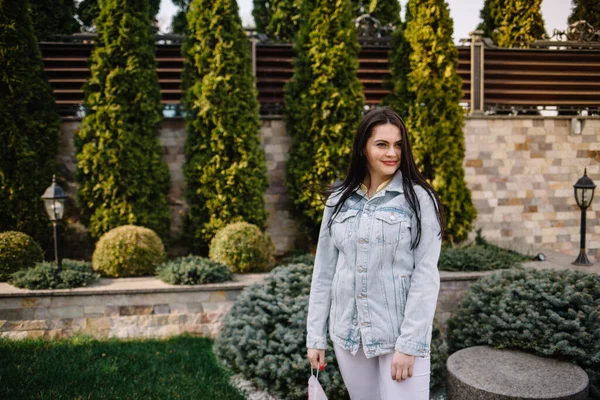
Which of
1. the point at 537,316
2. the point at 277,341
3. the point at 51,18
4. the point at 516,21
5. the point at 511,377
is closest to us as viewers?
the point at 511,377

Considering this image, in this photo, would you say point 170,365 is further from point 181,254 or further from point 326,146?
point 326,146

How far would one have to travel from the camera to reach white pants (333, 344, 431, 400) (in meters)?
1.96

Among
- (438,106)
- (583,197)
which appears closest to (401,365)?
(583,197)

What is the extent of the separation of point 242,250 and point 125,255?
4.90ft

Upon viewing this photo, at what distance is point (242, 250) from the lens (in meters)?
6.10

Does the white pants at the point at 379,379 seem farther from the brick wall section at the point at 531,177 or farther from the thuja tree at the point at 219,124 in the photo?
the brick wall section at the point at 531,177

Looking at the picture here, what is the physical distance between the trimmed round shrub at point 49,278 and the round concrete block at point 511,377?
4.15 meters

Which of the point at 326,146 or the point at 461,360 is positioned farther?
the point at 326,146

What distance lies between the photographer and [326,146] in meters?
7.55

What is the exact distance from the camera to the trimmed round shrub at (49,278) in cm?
524

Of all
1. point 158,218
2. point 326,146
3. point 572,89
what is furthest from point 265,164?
point 572,89

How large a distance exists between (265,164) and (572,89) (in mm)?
6248

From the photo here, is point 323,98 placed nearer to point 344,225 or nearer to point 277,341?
point 277,341

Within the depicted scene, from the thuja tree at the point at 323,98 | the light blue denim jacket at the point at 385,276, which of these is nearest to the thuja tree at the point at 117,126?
the thuja tree at the point at 323,98
